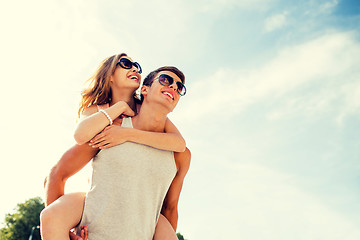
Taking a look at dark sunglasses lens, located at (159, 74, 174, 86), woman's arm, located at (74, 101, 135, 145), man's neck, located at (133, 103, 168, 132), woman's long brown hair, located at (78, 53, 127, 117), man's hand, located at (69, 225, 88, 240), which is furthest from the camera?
woman's long brown hair, located at (78, 53, 127, 117)

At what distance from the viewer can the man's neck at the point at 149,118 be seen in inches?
145

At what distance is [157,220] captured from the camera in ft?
11.2

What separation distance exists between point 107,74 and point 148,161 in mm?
1476

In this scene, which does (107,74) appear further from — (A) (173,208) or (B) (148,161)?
(A) (173,208)

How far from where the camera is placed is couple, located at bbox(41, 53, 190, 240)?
3.01 meters

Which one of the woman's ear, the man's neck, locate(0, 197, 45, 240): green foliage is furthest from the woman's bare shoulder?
locate(0, 197, 45, 240): green foliage

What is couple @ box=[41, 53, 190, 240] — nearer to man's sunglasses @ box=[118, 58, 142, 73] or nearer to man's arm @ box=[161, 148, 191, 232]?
man's arm @ box=[161, 148, 191, 232]

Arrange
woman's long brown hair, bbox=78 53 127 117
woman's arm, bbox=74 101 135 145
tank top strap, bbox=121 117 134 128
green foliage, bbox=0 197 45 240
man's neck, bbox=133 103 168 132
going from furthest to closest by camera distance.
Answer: green foliage, bbox=0 197 45 240 → woman's long brown hair, bbox=78 53 127 117 → man's neck, bbox=133 103 168 132 → tank top strap, bbox=121 117 134 128 → woman's arm, bbox=74 101 135 145

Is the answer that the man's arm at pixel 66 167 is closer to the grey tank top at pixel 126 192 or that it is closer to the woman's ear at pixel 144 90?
the grey tank top at pixel 126 192

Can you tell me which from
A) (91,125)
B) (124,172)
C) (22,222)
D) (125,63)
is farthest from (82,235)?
(22,222)

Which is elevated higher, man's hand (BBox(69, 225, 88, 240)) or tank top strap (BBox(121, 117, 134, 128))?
tank top strap (BBox(121, 117, 134, 128))

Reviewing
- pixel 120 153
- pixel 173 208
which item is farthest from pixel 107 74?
pixel 173 208

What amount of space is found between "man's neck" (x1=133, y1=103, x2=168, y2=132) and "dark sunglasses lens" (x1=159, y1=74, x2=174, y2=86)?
13.9 inches

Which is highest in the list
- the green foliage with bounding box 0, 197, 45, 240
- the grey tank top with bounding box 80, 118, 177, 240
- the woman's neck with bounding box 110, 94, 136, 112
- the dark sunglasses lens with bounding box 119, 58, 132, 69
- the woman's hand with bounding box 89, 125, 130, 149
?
the green foliage with bounding box 0, 197, 45, 240
